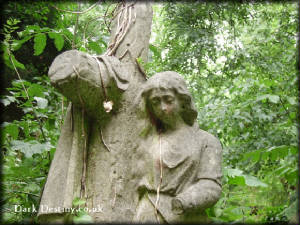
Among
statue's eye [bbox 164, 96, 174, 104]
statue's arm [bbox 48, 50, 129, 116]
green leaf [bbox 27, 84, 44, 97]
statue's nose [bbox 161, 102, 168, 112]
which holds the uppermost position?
statue's arm [bbox 48, 50, 129, 116]

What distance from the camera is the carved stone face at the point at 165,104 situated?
2334mm

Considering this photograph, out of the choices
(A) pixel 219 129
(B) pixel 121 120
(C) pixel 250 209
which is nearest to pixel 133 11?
(B) pixel 121 120

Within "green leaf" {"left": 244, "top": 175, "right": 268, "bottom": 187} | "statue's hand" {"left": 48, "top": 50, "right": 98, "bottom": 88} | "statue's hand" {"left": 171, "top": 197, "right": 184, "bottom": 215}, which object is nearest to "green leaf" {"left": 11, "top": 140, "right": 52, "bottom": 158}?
"statue's hand" {"left": 48, "top": 50, "right": 98, "bottom": 88}

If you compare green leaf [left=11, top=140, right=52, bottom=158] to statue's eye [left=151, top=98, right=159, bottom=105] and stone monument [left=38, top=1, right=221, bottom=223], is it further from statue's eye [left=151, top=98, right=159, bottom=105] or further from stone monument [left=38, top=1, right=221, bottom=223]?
statue's eye [left=151, top=98, right=159, bottom=105]

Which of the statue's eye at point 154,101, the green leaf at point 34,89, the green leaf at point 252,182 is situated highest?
the statue's eye at point 154,101

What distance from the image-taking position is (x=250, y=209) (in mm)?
2957

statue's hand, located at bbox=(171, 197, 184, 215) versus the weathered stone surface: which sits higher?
the weathered stone surface

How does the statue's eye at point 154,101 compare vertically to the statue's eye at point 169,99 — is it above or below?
below

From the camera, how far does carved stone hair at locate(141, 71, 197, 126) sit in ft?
7.68

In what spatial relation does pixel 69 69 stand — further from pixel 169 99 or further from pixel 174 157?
pixel 174 157

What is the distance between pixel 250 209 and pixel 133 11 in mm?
2255

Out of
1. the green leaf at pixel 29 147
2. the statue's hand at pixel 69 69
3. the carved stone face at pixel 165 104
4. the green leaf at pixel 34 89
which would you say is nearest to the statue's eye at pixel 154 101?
the carved stone face at pixel 165 104

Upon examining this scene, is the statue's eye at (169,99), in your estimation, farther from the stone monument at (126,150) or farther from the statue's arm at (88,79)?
the statue's arm at (88,79)

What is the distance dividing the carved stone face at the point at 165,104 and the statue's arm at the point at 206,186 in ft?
1.14
